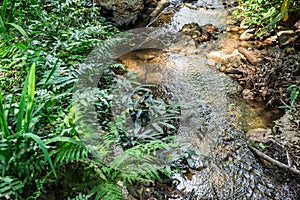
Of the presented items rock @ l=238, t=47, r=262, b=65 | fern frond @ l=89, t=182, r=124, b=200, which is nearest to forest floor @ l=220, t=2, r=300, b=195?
rock @ l=238, t=47, r=262, b=65

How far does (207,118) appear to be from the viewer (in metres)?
3.78

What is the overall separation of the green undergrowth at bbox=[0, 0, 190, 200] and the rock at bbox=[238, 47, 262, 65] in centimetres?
226

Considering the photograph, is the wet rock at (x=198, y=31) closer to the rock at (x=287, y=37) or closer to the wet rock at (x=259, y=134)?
the rock at (x=287, y=37)

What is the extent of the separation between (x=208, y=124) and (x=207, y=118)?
131 mm

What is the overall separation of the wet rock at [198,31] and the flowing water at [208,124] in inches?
9.5

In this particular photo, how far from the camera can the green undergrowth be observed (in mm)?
1611

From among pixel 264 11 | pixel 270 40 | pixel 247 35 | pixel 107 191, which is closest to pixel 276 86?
pixel 270 40

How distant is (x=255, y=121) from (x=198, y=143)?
3.20ft

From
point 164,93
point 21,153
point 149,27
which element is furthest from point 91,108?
point 149,27

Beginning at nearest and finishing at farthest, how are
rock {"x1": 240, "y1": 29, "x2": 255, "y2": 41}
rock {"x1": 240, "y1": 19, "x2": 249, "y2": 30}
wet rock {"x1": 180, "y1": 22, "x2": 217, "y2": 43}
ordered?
rock {"x1": 240, "y1": 29, "x2": 255, "y2": 41}, wet rock {"x1": 180, "y1": 22, "x2": 217, "y2": 43}, rock {"x1": 240, "y1": 19, "x2": 249, "y2": 30}

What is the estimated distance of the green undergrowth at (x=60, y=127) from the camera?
1.61 meters

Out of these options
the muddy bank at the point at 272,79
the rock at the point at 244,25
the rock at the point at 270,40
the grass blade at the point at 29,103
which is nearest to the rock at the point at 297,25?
the muddy bank at the point at 272,79

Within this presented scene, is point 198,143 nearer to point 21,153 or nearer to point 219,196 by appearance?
point 219,196

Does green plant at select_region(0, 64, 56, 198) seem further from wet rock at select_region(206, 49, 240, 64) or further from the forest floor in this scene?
wet rock at select_region(206, 49, 240, 64)
